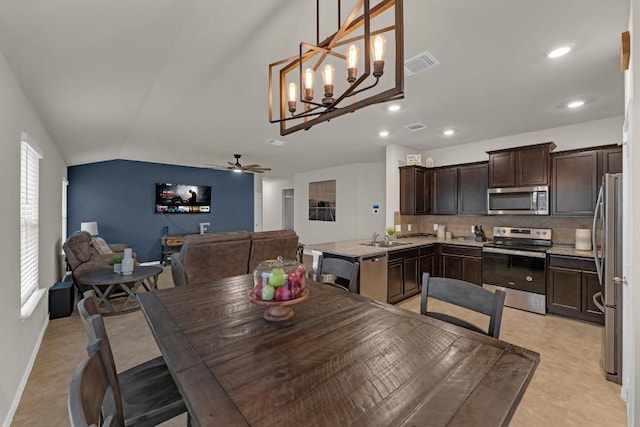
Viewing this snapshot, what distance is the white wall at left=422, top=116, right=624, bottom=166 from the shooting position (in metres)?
3.79

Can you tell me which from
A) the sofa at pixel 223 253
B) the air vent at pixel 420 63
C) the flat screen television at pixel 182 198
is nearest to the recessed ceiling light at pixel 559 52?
the air vent at pixel 420 63

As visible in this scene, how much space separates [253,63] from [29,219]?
2.76 meters

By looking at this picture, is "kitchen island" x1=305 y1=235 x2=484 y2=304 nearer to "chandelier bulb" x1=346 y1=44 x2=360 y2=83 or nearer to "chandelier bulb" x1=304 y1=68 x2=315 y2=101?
"chandelier bulb" x1=304 y1=68 x2=315 y2=101

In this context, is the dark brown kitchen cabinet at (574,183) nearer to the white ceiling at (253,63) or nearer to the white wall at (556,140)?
the white wall at (556,140)

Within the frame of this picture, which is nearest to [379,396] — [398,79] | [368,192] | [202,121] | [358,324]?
[358,324]

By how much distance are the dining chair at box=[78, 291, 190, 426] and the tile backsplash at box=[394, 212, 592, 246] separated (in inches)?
171

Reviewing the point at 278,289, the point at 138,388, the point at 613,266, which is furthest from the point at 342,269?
the point at 613,266

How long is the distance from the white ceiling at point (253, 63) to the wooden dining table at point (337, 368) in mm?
1806

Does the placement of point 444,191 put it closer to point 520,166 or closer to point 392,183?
point 392,183

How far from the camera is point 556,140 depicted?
13.7ft

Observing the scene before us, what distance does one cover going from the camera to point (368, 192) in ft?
23.3

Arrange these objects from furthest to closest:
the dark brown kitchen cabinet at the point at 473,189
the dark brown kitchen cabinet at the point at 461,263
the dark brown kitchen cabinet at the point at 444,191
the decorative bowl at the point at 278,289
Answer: the dark brown kitchen cabinet at the point at 444,191, the dark brown kitchen cabinet at the point at 473,189, the dark brown kitchen cabinet at the point at 461,263, the decorative bowl at the point at 278,289

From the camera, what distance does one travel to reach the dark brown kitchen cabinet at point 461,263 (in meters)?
4.33

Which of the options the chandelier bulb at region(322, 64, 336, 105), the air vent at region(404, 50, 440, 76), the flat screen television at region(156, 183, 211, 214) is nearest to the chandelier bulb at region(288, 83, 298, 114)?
the chandelier bulb at region(322, 64, 336, 105)
